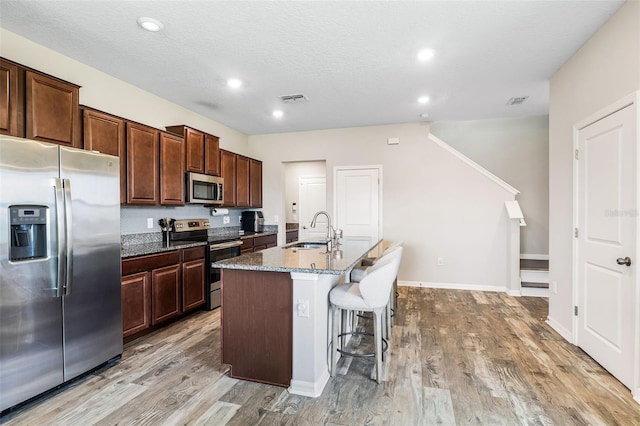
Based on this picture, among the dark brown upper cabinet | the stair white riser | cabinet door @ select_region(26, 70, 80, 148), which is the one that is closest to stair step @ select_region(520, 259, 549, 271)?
the stair white riser

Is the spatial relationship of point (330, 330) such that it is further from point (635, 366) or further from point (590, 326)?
point (590, 326)

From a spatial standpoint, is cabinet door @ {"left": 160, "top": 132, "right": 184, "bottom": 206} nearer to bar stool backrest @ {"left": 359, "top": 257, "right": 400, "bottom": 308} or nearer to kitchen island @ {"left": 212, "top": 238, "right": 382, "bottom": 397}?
kitchen island @ {"left": 212, "top": 238, "right": 382, "bottom": 397}

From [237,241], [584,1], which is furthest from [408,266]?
[584,1]

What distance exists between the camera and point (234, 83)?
3.56 meters

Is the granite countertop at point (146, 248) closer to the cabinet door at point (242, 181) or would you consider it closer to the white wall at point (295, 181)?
the cabinet door at point (242, 181)

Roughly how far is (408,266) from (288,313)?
352cm

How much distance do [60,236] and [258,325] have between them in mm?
1479

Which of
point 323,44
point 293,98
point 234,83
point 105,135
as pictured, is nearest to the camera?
point 323,44

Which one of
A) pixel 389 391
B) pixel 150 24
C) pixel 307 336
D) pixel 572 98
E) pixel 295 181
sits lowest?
pixel 389 391

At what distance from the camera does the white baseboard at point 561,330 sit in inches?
120

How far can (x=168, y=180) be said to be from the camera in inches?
148

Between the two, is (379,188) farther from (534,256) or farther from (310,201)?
(534,256)

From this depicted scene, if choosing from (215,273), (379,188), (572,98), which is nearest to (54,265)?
(215,273)

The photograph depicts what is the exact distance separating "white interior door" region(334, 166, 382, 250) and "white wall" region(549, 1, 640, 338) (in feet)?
8.32
